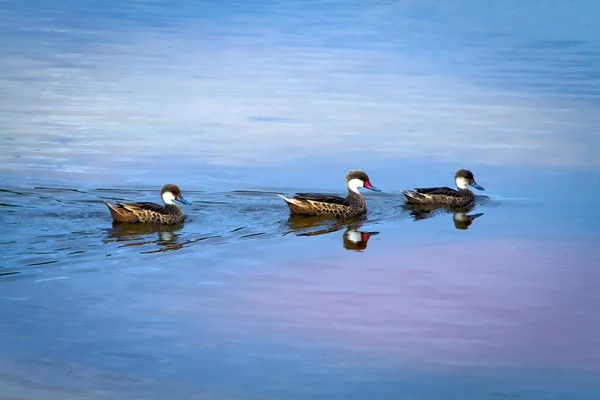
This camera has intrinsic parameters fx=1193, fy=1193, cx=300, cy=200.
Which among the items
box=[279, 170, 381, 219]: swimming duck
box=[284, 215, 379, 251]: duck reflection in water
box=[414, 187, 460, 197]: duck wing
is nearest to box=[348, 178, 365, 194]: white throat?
box=[279, 170, 381, 219]: swimming duck

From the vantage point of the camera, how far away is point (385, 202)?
14.2 meters

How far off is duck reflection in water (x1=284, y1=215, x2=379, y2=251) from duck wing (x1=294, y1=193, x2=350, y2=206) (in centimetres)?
21

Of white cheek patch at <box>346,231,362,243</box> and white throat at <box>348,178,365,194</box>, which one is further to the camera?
white throat at <box>348,178,365,194</box>

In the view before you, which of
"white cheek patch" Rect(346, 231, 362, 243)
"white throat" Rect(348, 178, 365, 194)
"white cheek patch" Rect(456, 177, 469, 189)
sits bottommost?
"white cheek patch" Rect(346, 231, 362, 243)

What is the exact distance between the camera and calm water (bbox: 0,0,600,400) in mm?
Answer: 7891

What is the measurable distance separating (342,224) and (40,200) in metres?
3.33

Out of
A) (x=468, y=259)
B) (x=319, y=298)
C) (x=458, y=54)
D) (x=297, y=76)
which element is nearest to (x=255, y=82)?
(x=297, y=76)

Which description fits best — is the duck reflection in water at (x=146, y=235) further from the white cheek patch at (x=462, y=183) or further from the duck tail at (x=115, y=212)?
the white cheek patch at (x=462, y=183)

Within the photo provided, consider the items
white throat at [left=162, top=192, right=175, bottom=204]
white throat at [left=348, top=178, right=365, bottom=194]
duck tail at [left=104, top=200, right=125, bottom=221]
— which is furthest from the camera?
white throat at [left=348, top=178, right=365, bottom=194]

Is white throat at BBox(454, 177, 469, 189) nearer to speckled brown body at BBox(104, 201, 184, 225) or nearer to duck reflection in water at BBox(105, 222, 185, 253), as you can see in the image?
duck reflection in water at BBox(105, 222, 185, 253)

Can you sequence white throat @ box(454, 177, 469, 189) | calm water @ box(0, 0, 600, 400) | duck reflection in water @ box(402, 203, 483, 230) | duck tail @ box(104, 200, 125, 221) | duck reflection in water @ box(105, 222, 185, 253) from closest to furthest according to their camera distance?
calm water @ box(0, 0, 600, 400) < duck reflection in water @ box(105, 222, 185, 253) < duck tail @ box(104, 200, 125, 221) < duck reflection in water @ box(402, 203, 483, 230) < white throat @ box(454, 177, 469, 189)

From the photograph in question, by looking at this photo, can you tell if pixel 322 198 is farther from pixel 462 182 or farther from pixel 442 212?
pixel 462 182

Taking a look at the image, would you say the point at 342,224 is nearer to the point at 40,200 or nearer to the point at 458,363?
the point at 40,200

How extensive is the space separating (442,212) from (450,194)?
0.28 m
